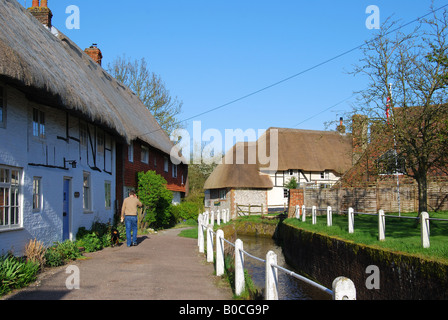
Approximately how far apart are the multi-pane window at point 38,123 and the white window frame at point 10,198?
1450 mm

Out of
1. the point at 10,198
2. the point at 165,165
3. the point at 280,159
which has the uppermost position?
the point at 280,159

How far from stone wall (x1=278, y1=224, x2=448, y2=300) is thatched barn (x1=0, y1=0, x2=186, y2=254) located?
8064mm

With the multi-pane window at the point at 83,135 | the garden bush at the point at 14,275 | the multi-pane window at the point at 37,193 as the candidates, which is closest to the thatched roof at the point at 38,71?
the multi-pane window at the point at 83,135

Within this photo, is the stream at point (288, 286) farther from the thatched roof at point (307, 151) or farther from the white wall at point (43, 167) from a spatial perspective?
the thatched roof at point (307, 151)

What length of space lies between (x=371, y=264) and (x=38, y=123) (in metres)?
9.35

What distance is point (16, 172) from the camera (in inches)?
406

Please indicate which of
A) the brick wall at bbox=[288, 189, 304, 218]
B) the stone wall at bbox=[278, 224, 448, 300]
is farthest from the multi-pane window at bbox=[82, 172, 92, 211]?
the brick wall at bbox=[288, 189, 304, 218]

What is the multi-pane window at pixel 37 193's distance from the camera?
11289 millimetres

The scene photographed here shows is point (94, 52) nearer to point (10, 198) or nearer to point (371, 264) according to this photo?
point (10, 198)

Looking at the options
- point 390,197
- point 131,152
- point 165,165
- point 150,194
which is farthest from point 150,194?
point 390,197

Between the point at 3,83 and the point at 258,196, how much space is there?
29902 mm

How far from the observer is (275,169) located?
38.8 metres

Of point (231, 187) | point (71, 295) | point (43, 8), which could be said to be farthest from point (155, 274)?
point (231, 187)
